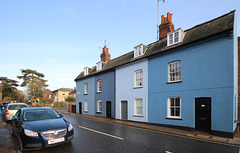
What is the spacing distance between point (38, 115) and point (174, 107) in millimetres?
9388

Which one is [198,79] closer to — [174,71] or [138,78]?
[174,71]

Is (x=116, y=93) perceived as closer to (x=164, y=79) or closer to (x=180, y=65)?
(x=164, y=79)

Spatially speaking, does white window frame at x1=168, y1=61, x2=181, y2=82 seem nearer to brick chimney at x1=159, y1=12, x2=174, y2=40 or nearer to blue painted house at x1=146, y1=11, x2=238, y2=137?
blue painted house at x1=146, y1=11, x2=238, y2=137

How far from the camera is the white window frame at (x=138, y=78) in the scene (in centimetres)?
1470

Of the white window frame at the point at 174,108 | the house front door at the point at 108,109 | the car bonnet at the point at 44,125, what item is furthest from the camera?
the house front door at the point at 108,109

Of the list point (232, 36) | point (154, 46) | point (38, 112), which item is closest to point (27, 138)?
point (38, 112)

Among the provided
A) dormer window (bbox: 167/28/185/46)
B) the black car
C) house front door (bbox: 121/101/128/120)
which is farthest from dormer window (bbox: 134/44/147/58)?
the black car

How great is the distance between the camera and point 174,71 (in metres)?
11.9

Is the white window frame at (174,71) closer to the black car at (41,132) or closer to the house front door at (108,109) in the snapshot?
the black car at (41,132)

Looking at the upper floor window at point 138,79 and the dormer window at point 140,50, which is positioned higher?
the dormer window at point 140,50

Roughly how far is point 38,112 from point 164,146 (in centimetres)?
605

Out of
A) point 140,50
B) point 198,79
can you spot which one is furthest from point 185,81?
point 140,50

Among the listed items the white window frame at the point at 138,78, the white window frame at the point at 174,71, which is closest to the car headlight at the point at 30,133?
the white window frame at the point at 174,71

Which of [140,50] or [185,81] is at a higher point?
[140,50]
